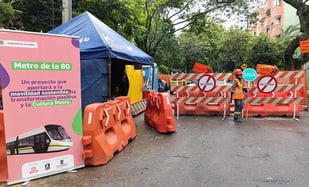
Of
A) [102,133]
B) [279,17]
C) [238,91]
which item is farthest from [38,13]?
[279,17]

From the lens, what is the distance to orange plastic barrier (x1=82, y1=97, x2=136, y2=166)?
4430 millimetres

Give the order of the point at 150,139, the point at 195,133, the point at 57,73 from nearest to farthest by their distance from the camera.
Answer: the point at 57,73 → the point at 150,139 → the point at 195,133

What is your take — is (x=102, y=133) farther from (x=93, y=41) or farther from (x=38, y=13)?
(x=38, y=13)

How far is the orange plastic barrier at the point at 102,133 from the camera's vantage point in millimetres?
4430

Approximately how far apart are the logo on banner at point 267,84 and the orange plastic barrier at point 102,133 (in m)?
5.60

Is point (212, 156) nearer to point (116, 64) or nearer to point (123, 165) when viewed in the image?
point (123, 165)

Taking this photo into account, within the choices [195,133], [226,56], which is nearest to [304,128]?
[195,133]

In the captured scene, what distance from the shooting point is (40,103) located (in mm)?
4000

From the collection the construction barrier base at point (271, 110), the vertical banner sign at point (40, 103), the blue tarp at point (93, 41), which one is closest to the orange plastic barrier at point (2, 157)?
the vertical banner sign at point (40, 103)

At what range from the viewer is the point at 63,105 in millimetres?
4246

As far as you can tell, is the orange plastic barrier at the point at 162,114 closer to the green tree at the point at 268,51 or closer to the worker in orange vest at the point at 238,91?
the worker in orange vest at the point at 238,91

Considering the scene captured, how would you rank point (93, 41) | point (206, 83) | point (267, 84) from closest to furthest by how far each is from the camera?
1. point (93, 41)
2. point (267, 84)
3. point (206, 83)

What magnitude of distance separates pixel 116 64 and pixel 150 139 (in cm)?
598

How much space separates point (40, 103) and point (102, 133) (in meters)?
1.27
